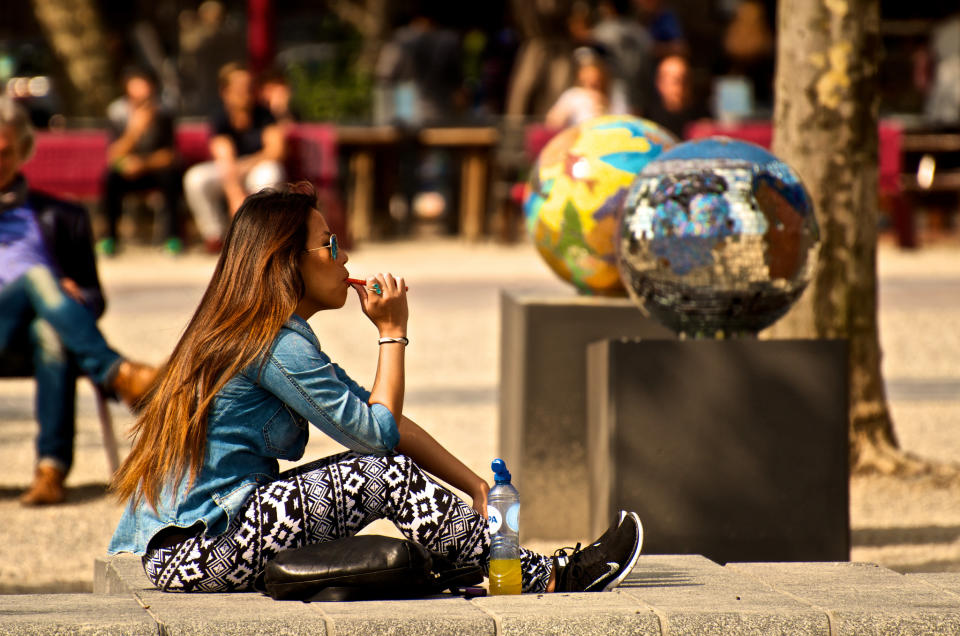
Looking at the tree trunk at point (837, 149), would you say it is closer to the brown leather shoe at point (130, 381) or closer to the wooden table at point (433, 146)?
the brown leather shoe at point (130, 381)

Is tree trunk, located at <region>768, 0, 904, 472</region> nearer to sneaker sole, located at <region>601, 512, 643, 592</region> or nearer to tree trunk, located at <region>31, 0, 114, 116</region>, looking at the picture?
sneaker sole, located at <region>601, 512, 643, 592</region>

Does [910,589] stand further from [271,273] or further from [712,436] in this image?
[271,273]

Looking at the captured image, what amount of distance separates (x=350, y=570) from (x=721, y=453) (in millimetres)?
1588

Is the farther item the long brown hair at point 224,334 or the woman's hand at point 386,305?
the woman's hand at point 386,305

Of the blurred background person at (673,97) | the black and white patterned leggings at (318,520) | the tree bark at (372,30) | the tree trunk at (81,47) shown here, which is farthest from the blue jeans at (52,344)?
the tree bark at (372,30)

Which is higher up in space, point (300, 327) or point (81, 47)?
point (81, 47)

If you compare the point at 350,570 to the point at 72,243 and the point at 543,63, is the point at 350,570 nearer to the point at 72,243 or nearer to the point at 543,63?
the point at 72,243

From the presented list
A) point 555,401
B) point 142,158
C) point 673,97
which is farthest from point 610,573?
point 142,158

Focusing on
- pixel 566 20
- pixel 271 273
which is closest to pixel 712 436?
pixel 271 273

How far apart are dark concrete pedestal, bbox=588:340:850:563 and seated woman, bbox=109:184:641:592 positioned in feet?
2.94

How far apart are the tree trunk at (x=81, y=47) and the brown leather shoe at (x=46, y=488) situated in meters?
13.9

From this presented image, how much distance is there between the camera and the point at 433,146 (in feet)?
57.1

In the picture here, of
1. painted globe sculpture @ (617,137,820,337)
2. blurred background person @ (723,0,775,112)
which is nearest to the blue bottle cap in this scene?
painted globe sculpture @ (617,137,820,337)

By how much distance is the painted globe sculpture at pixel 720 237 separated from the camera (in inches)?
203
